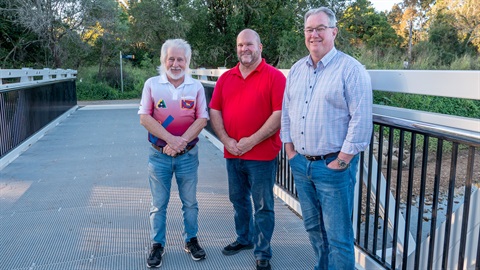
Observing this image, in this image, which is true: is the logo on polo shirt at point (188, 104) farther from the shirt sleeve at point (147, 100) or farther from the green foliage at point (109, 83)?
the green foliage at point (109, 83)

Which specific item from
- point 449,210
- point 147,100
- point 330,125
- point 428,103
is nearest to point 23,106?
point 147,100

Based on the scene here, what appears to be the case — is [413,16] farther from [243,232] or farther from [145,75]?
[243,232]

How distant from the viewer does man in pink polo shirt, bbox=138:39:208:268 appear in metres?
2.58

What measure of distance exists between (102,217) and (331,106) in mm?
2334

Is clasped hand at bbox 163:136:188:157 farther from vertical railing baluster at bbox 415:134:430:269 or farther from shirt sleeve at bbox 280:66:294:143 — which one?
vertical railing baluster at bbox 415:134:430:269

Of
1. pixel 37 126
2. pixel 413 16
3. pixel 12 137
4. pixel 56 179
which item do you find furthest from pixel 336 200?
pixel 413 16

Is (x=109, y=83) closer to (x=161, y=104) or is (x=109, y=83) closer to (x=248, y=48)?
(x=161, y=104)

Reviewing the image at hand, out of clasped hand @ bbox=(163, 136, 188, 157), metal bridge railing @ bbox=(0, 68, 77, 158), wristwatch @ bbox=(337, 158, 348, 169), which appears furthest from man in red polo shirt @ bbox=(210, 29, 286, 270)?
metal bridge railing @ bbox=(0, 68, 77, 158)

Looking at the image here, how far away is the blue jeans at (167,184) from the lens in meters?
2.66

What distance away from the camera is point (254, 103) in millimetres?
2486

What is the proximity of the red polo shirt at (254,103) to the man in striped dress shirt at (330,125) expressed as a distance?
0.94 ft

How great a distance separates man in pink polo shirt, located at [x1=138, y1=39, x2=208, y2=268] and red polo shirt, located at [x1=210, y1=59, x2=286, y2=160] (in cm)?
21

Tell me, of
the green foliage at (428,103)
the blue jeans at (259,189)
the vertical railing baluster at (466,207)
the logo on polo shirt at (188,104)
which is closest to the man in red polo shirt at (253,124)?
the blue jeans at (259,189)

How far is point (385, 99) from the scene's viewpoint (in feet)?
38.8
